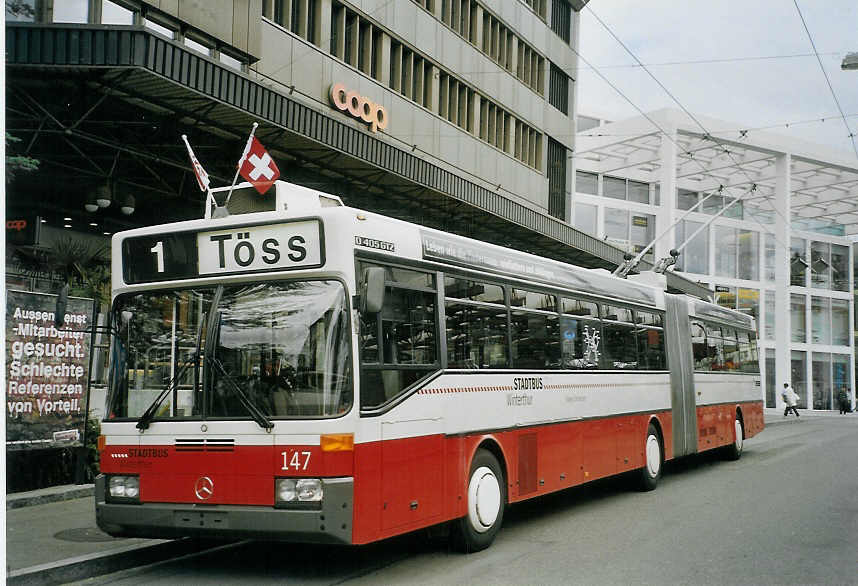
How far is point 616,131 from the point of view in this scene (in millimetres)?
47375

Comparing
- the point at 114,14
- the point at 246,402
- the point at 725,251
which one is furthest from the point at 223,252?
the point at 725,251

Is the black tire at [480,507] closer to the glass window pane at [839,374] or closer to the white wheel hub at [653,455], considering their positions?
the white wheel hub at [653,455]

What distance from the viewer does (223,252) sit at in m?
7.75

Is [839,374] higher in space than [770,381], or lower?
higher

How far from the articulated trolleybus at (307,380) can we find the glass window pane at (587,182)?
4401 centimetres

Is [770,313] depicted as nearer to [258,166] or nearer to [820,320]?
[820,320]

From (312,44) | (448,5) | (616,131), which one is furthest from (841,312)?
(312,44)

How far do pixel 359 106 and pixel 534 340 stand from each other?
12539 millimetres

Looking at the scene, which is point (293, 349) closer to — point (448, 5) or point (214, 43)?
point (214, 43)

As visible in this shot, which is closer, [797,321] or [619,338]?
[619,338]

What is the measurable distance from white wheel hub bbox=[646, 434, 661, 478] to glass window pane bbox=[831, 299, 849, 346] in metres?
49.4

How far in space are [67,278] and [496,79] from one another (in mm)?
18723

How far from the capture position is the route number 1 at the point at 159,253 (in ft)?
26.2

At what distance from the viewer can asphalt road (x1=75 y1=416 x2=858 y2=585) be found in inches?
306
